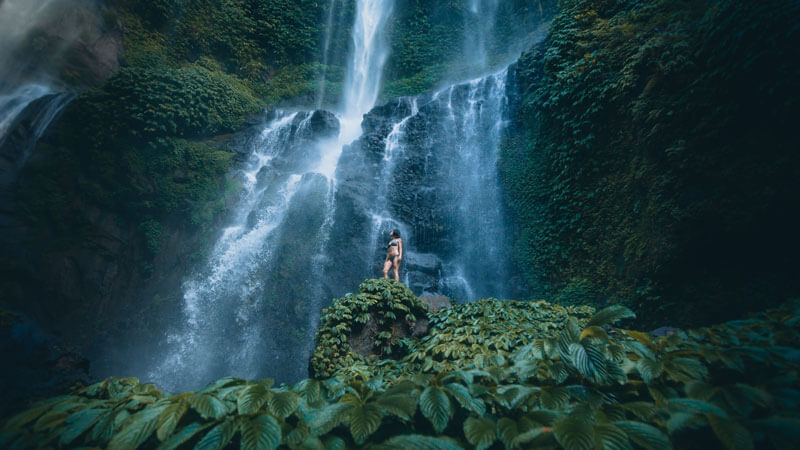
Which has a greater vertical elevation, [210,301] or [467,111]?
[467,111]

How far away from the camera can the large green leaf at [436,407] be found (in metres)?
1.00

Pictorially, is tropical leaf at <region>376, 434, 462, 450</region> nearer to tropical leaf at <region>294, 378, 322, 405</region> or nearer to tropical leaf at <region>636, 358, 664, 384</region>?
tropical leaf at <region>294, 378, 322, 405</region>

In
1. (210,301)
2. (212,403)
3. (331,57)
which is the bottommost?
(212,403)

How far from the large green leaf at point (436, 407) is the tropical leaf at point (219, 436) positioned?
2.25ft

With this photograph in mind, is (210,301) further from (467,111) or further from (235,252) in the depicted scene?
(467,111)

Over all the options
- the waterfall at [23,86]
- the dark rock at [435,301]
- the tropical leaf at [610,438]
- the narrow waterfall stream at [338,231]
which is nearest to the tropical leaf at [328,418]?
the tropical leaf at [610,438]

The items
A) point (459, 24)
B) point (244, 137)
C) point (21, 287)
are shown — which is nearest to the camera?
point (21, 287)

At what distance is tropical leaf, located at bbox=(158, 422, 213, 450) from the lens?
0.90 metres

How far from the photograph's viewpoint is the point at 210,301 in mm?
10219

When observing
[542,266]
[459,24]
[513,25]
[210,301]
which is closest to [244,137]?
[210,301]

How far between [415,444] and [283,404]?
2.04 feet

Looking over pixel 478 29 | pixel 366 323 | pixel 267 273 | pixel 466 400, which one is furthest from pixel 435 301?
pixel 478 29

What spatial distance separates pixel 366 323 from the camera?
15.5ft

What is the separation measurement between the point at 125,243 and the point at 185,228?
6.56ft
